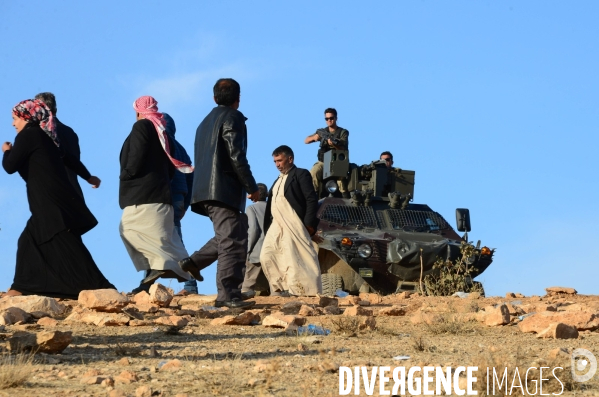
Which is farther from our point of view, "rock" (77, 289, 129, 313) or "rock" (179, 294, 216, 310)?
"rock" (179, 294, 216, 310)

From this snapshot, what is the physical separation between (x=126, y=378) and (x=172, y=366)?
0.53m

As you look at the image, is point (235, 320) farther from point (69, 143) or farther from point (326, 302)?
point (69, 143)

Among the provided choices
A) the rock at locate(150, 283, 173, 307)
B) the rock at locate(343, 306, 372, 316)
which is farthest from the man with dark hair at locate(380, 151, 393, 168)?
the rock at locate(343, 306, 372, 316)

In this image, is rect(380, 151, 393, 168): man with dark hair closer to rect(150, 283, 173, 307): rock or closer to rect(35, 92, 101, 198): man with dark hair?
rect(35, 92, 101, 198): man with dark hair

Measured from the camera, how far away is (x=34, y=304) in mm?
8680

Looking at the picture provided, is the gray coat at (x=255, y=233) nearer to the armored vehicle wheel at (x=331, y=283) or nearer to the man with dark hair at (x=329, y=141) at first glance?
the armored vehicle wheel at (x=331, y=283)

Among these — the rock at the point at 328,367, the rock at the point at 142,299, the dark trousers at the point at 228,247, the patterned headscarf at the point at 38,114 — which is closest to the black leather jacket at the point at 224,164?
the dark trousers at the point at 228,247

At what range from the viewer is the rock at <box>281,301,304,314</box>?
30.1ft

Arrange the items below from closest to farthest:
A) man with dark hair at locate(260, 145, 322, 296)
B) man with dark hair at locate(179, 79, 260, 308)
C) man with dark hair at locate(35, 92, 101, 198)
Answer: man with dark hair at locate(179, 79, 260, 308) < man with dark hair at locate(35, 92, 101, 198) < man with dark hair at locate(260, 145, 322, 296)

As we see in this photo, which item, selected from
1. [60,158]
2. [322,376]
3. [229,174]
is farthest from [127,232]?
[322,376]

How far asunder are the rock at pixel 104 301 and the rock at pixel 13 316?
50 centimetres

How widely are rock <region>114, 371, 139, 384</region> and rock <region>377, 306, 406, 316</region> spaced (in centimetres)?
463

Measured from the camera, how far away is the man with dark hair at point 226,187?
9039 millimetres

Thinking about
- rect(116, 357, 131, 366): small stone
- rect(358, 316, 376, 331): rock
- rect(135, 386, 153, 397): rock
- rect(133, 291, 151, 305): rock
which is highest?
rect(133, 291, 151, 305): rock
